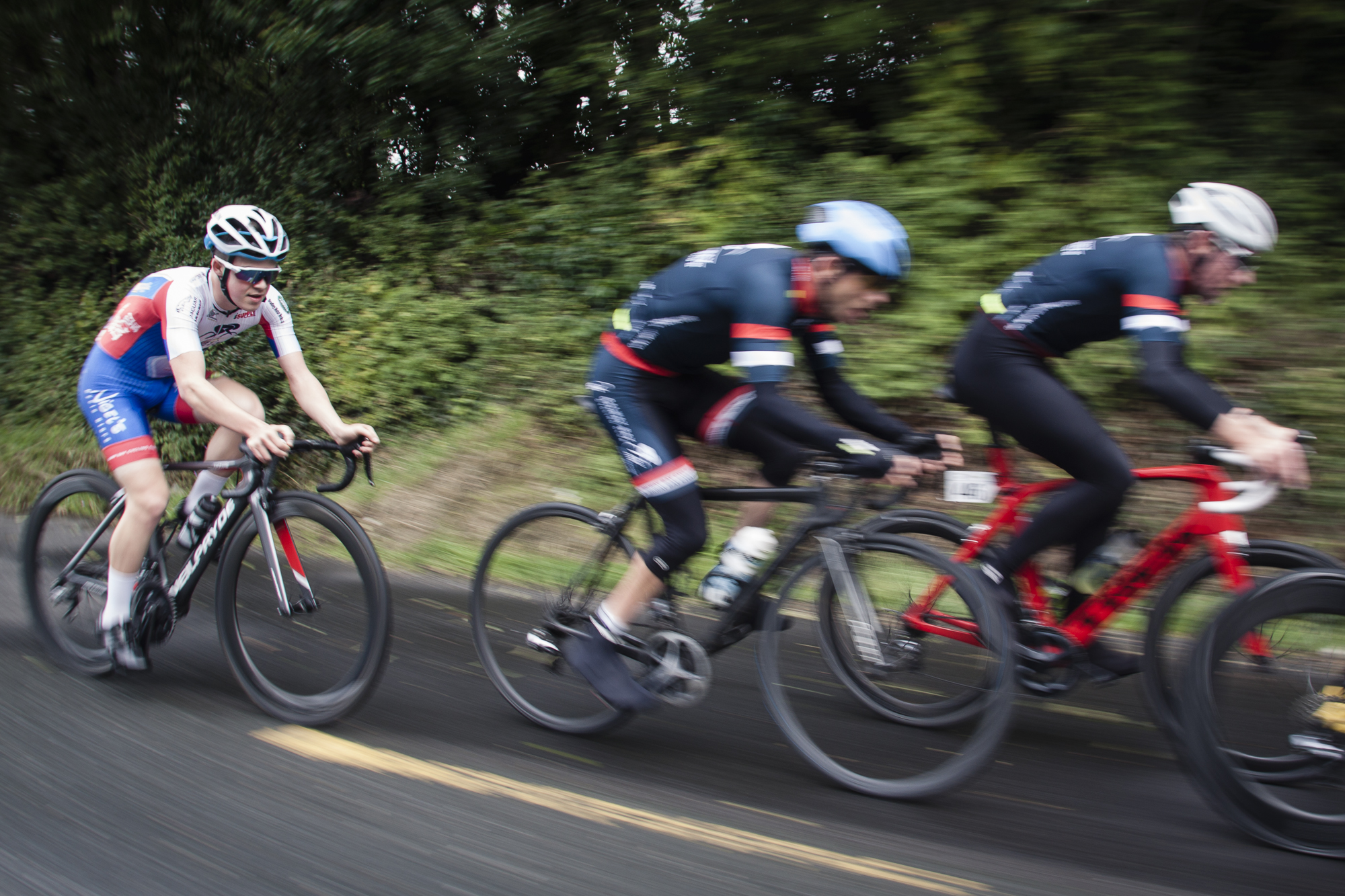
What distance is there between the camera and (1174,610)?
305 cm

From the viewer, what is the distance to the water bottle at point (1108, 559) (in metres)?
3.51

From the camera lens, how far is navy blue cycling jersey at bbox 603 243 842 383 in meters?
3.00

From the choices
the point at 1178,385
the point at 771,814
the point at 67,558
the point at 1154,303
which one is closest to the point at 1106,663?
the point at 1178,385

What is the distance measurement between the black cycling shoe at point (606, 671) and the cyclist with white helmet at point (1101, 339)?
1.39m

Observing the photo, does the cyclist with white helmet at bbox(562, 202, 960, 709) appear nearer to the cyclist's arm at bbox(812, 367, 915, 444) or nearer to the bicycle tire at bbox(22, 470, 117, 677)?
the cyclist's arm at bbox(812, 367, 915, 444)

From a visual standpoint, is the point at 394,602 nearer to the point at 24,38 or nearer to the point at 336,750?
the point at 336,750

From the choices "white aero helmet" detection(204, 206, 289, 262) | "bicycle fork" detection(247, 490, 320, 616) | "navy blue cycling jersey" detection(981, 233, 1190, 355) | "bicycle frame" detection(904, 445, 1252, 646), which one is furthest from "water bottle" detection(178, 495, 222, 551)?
"navy blue cycling jersey" detection(981, 233, 1190, 355)

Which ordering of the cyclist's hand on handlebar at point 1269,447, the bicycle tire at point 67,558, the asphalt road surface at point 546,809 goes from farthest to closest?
1. the bicycle tire at point 67,558
2. the cyclist's hand on handlebar at point 1269,447
3. the asphalt road surface at point 546,809

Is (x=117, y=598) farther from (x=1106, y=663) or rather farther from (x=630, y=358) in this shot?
(x=1106, y=663)

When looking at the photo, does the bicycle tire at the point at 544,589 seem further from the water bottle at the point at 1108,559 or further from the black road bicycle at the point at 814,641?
the water bottle at the point at 1108,559

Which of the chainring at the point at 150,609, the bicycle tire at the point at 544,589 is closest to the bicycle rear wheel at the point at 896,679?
the bicycle tire at the point at 544,589

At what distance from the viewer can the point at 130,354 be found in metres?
3.92

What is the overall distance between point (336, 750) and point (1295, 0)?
24.0 ft

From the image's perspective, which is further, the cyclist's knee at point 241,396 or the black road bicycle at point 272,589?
the cyclist's knee at point 241,396
